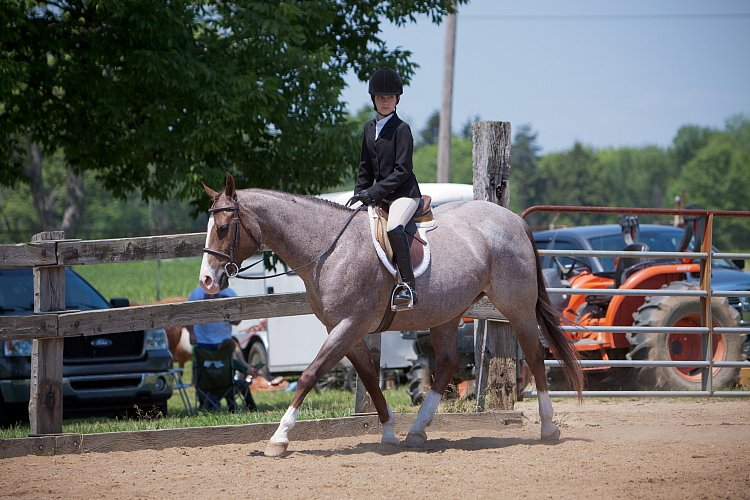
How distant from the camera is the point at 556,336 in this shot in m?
7.89

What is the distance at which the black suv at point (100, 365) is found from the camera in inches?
407

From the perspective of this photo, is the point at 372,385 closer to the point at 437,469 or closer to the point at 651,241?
the point at 437,469

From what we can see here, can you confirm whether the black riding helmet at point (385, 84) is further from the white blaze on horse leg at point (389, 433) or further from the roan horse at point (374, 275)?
the white blaze on horse leg at point (389, 433)

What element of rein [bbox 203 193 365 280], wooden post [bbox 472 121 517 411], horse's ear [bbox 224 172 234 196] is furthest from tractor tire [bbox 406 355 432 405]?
horse's ear [bbox 224 172 234 196]

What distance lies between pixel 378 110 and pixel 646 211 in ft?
11.5

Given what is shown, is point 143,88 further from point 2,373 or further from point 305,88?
point 2,373

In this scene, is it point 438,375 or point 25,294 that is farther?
point 25,294

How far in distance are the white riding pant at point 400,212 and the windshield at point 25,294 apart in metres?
5.14

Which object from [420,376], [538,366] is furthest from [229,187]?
[420,376]

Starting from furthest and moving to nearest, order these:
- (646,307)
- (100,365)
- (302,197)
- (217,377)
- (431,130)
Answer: (431,130) < (217,377) < (646,307) < (100,365) < (302,197)

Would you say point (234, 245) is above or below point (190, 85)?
below

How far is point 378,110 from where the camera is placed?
739 cm

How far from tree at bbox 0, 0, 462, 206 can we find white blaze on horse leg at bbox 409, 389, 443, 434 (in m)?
5.68

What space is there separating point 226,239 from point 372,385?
67.9 inches
